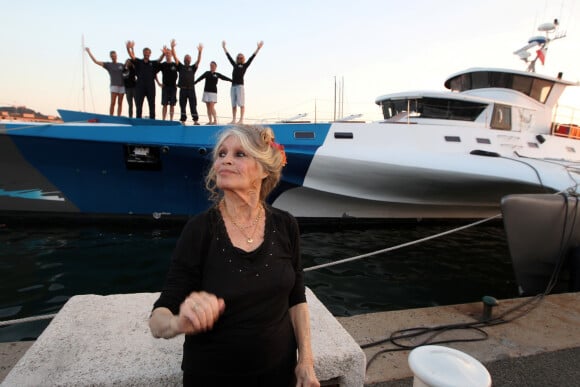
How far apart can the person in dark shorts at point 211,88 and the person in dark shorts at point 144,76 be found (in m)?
1.00

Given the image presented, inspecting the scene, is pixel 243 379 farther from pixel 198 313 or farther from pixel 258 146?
pixel 258 146

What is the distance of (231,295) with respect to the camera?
4.69 feet

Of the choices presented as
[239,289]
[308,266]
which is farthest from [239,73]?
[239,289]

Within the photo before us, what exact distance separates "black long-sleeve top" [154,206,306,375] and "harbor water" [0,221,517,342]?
373 centimetres

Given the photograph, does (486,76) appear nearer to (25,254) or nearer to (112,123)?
(112,123)

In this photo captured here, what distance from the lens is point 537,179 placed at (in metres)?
7.34

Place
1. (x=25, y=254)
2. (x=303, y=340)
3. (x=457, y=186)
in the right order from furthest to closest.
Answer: (x=457, y=186) → (x=25, y=254) → (x=303, y=340)

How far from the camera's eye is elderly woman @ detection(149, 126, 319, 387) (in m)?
1.41

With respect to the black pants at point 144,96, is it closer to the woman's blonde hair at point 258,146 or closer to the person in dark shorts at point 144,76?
the person in dark shorts at point 144,76

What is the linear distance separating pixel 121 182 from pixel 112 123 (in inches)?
54.3

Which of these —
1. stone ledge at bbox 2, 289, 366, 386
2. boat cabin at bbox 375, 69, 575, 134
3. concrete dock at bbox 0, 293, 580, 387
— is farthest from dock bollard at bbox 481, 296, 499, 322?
boat cabin at bbox 375, 69, 575, 134

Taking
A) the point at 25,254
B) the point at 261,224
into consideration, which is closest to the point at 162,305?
the point at 261,224

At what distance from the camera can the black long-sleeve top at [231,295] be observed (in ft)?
4.66

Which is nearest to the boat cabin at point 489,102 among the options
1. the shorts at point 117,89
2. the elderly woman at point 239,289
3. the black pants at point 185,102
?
the black pants at point 185,102
